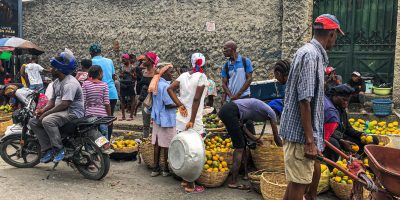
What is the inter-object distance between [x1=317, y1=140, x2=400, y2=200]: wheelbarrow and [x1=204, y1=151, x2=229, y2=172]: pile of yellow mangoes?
88.2 inches

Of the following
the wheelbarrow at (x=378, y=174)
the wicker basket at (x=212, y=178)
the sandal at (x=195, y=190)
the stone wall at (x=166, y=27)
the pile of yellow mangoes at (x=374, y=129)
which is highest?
the stone wall at (x=166, y=27)

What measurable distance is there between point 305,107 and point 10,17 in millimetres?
13882

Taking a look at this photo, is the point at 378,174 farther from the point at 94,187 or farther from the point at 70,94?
the point at 70,94

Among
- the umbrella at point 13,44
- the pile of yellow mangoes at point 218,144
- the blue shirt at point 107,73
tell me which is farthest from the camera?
the umbrella at point 13,44

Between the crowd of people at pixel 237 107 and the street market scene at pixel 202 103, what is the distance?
16 mm

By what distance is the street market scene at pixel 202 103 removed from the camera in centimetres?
386

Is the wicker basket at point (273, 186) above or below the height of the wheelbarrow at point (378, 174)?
below

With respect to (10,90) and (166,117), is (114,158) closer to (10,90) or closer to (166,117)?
(166,117)

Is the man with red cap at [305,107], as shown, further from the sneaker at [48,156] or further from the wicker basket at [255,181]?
the sneaker at [48,156]

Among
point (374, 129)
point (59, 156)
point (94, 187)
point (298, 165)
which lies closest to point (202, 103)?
point (94, 187)

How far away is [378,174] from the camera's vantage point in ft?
11.2

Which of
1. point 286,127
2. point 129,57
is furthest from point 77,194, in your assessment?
point 129,57

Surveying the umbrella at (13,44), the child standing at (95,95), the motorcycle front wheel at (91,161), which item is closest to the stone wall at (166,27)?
the umbrella at (13,44)

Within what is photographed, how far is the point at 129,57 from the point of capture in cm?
1167
